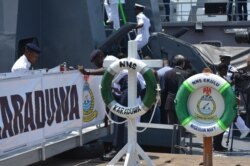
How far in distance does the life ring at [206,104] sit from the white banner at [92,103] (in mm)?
1978

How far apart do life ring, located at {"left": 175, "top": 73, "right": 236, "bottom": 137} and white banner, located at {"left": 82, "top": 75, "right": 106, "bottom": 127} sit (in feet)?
6.49

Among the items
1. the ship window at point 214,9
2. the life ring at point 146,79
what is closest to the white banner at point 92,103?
the life ring at point 146,79

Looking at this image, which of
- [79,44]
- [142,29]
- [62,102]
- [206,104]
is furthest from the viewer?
[142,29]

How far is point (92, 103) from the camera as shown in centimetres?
1002

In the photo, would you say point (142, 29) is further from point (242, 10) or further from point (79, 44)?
point (242, 10)

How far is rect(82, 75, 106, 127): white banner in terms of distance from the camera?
9781 millimetres

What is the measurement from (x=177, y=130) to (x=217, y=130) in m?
2.48

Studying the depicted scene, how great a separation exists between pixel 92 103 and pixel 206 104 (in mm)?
2433

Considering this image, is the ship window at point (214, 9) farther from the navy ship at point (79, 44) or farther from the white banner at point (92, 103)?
the white banner at point (92, 103)

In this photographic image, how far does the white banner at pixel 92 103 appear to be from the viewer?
9.78m

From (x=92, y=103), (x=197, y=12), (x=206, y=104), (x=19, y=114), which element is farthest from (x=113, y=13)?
(x=19, y=114)

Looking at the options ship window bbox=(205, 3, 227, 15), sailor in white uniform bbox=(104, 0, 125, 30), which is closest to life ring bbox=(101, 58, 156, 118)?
sailor in white uniform bbox=(104, 0, 125, 30)

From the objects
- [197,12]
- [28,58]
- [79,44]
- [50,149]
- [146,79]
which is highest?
[197,12]

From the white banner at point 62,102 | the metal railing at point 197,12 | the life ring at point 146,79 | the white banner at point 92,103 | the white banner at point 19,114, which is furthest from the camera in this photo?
the metal railing at point 197,12
